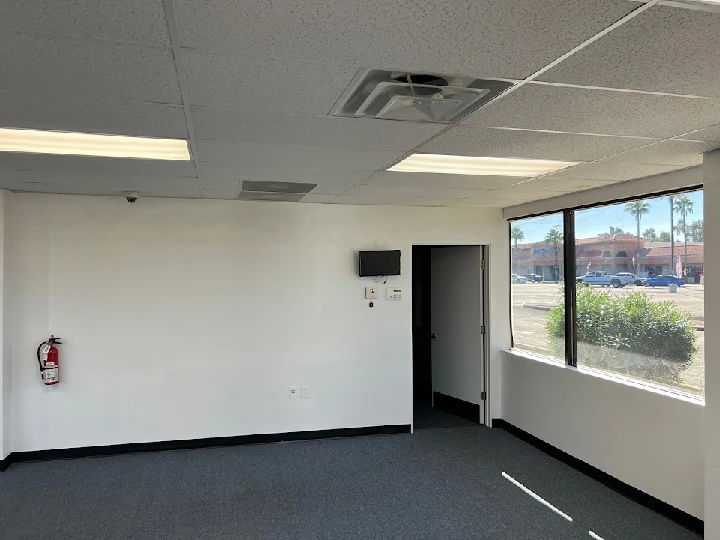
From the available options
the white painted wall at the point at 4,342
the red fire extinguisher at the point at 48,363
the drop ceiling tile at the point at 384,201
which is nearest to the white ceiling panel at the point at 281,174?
the drop ceiling tile at the point at 384,201

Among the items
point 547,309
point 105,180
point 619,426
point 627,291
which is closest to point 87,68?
point 105,180

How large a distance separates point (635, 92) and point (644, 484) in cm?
304

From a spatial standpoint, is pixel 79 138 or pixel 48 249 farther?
pixel 48 249

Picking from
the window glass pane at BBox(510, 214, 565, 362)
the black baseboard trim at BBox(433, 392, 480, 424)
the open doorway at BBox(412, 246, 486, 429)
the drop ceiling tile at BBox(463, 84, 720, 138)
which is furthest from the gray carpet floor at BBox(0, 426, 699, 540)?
the drop ceiling tile at BBox(463, 84, 720, 138)

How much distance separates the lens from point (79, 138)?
2.88 m

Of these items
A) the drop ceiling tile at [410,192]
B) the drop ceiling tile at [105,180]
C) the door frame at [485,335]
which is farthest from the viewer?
the door frame at [485,335]

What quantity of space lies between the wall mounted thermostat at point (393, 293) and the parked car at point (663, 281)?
2329 millimetres

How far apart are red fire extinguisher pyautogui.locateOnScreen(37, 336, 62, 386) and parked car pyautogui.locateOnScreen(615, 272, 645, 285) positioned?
477 cm

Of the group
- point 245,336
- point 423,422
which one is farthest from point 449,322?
point 245,336

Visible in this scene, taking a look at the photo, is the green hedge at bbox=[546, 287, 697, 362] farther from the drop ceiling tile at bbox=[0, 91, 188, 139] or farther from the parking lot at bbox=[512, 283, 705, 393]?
the drop ceiling tile at bbox=[0, 91, 188, 139]

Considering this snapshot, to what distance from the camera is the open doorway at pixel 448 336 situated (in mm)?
5859

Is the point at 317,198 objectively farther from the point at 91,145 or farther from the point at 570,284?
the point at 570,284

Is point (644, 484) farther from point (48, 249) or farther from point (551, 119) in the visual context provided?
point (48, 249)

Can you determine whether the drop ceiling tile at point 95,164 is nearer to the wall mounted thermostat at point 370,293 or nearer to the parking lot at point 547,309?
the wall mounted thermostat at point 370,293
